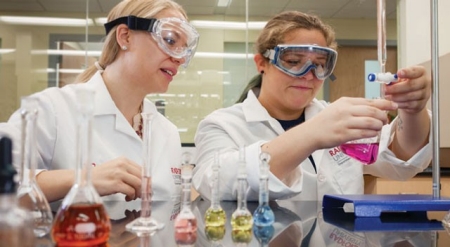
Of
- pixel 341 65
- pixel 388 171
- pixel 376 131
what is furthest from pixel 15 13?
pixel 376 131

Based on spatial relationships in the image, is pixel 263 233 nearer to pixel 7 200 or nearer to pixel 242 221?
pixel 242 221

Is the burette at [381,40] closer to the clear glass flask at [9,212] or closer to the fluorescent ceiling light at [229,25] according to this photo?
the clear glass flask at [9,212]

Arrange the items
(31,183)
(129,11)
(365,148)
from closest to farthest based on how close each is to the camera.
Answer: (31,183), (365,148), (129,11)

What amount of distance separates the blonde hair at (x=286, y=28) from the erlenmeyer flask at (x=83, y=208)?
1110mm

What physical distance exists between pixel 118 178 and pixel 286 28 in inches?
32.6

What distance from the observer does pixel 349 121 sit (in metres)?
0.91

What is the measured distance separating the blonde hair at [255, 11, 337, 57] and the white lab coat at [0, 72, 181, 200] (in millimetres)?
502

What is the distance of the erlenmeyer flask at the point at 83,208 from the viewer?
1.60ft

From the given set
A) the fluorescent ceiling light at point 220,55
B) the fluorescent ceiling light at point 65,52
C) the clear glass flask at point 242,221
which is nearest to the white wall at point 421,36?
the fluorescent ceiling light at point 220,55

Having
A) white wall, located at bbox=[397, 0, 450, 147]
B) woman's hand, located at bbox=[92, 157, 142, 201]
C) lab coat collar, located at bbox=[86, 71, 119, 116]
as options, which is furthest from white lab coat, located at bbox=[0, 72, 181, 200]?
white wall, located at bbox=[397, 0, 450, 147]

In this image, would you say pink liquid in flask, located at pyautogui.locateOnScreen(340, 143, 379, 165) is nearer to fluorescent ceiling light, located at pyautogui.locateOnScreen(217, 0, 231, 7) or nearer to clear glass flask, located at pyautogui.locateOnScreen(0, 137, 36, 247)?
clear glass flask, located at pyautogui.locateOnScreen(0, 137, 36, 247)

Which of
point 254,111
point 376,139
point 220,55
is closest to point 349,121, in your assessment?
point 376,139

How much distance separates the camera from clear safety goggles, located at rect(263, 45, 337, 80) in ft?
4.70

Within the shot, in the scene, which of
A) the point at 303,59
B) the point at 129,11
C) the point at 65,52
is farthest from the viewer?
the point at 65,52
